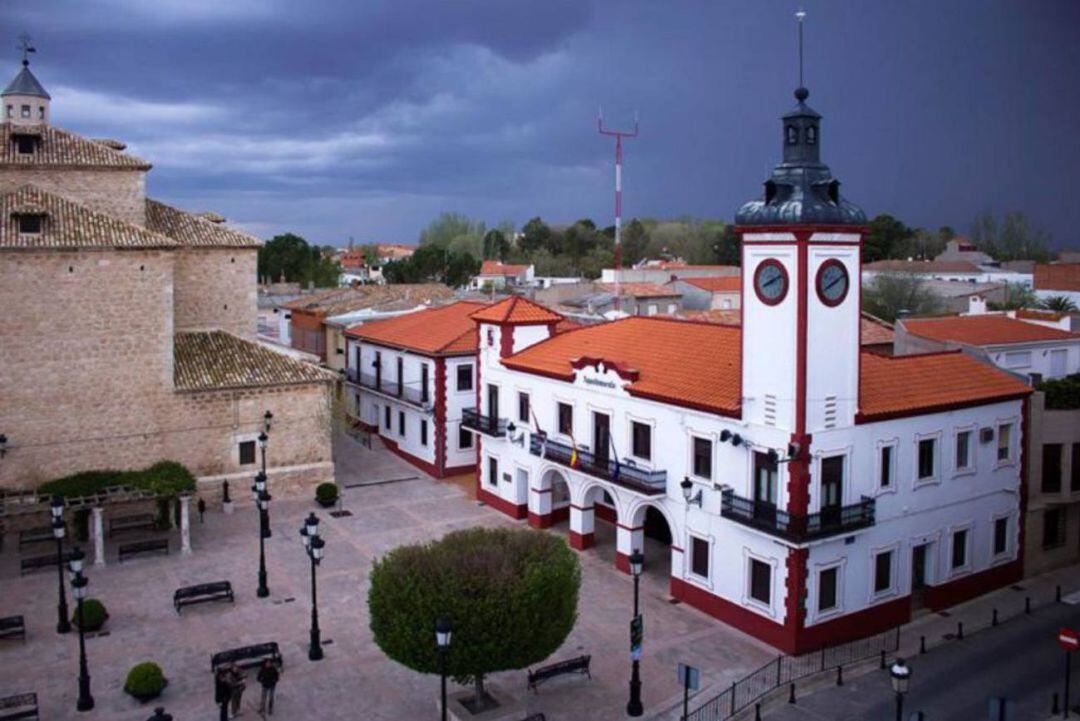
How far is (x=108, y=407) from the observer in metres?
30.8

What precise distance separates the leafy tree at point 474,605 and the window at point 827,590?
22.2 ft

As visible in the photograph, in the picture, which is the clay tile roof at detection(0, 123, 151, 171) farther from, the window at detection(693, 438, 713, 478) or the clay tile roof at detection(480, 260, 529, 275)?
the clay tile roof at detection(480, 260, 529, 275)

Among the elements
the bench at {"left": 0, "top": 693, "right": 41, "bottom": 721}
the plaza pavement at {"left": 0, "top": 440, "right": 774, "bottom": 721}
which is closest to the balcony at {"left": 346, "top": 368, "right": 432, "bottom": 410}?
the plaza pavement at {"left": 0, "top": 440, "right": 774, "bottom": 721}

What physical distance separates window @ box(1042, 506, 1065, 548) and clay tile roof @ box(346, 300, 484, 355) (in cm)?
1980

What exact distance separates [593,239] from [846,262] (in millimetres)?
106793

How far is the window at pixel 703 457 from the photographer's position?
23547 mm

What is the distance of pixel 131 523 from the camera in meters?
29.7

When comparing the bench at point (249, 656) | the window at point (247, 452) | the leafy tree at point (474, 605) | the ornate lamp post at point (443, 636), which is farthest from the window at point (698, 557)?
the window at point (247, 452)

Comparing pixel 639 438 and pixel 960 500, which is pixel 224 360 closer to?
pixel 639 438

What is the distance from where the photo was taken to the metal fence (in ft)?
62.5

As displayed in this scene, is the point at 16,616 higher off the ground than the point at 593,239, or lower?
lower

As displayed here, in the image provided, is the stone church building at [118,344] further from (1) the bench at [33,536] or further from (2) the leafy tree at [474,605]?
(2) the leafy tree at [474,605]

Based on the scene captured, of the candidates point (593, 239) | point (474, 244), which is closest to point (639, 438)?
point (593, 239)

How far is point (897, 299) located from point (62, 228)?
46.6m
